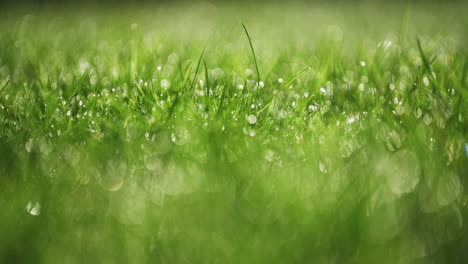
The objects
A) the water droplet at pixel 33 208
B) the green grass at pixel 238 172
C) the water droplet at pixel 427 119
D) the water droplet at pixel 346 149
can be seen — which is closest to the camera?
the green grass at pixel 238 172

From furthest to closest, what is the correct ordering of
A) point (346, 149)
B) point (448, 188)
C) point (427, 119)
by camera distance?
point (427, 119), point (346, 149), point (448, 188)

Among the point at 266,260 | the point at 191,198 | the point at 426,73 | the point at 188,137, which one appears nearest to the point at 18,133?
the point at 188,137

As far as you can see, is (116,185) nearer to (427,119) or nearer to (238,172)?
(238,172)

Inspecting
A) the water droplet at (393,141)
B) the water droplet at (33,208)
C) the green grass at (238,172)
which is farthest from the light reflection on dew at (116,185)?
the water droplet at (393,141)

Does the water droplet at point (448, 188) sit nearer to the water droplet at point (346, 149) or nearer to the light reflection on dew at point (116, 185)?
the water droplet at point (346, 149)

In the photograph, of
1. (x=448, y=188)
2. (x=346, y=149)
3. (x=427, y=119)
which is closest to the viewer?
(x=448, y=188)

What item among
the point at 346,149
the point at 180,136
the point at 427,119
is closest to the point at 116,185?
the point at 180,136

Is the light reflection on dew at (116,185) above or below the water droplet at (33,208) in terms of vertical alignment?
above

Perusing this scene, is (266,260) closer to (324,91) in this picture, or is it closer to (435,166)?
(435,166)
